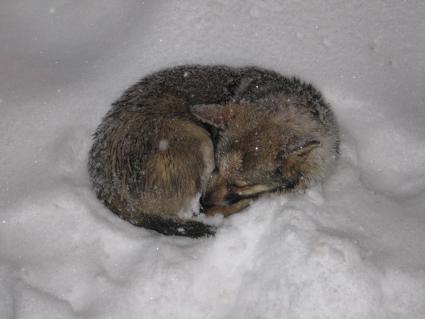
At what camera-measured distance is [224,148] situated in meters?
3.83

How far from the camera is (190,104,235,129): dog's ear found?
3725 mm

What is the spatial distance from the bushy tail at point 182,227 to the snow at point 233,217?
0.13 m

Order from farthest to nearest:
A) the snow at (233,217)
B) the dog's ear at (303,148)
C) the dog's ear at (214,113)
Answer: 1. the dog's ear at (214,113)
2. the dog's ear at (303,148)
3. the snow at (233,217)

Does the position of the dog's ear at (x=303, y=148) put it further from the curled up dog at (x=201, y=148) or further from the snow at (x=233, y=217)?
the snow at (x=233, y=217)

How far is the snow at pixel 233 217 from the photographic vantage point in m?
3.40

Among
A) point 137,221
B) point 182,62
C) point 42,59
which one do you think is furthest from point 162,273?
point 42,59

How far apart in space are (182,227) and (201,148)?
0.67 meters

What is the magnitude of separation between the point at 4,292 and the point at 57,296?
1.32 feet

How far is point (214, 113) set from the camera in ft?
12.4

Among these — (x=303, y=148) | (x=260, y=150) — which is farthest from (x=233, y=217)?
(x=303, y=148)

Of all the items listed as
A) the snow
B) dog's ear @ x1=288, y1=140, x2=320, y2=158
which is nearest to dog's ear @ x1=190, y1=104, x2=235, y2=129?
dog's ear @ x1=288, y1=140, x2=320, y2=158

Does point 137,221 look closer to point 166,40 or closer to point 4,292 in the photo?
point 4,292

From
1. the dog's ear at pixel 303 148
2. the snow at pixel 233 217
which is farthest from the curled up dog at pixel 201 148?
the snow at pixel 233 217

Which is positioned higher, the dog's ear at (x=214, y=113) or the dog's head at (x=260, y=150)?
the dog's ear at (x=214, y=113)
